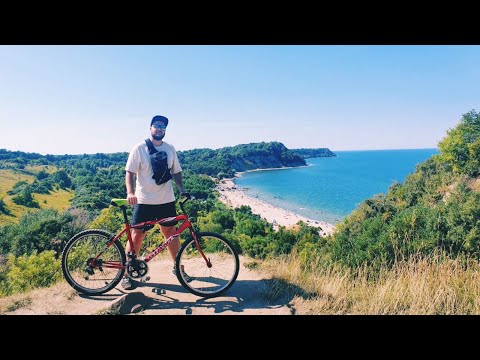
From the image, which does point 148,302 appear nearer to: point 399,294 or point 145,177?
point 145,177

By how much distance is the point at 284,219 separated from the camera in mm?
→ 55969

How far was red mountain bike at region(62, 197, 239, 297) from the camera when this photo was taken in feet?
12.5

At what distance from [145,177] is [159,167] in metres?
0.23

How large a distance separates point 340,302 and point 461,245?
599 cm

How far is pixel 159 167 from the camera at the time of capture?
3.72 m

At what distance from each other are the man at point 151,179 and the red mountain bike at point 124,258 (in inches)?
4.1

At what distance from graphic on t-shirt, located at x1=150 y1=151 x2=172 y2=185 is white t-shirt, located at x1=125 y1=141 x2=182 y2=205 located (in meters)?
0.06

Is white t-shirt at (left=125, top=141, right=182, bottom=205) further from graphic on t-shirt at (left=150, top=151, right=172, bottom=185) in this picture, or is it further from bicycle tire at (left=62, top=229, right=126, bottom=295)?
bicycle tire at (left=62, top=229, right=126, bottom=295)

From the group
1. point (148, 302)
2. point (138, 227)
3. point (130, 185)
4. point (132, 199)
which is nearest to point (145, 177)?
point (130, 185)

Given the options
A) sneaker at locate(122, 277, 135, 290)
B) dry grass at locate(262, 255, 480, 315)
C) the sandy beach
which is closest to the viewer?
dry grass at locate(262, 255, 480, 315)

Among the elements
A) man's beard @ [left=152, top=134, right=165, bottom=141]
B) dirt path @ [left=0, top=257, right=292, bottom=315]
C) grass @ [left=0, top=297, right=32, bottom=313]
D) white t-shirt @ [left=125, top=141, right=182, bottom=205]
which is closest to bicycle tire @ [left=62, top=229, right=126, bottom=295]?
dirt path @ [left=0, top=257, right=292, bottom=315]

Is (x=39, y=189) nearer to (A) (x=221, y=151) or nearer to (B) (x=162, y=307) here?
(B) (x=162, y=307)

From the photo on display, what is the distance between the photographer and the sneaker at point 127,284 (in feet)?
12.7
